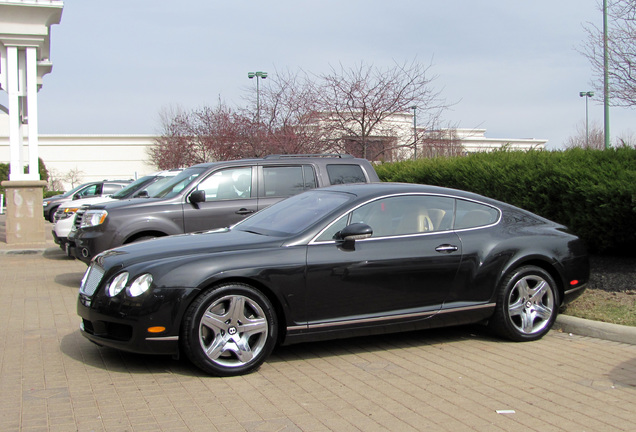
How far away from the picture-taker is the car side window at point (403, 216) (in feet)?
20.2

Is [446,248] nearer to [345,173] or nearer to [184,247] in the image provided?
[184,247]

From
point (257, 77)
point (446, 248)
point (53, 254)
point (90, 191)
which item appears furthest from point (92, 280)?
point (257, 77)

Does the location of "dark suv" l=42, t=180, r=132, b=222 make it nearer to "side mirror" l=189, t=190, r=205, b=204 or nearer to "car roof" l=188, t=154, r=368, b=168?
"car roof" l=188, t=154, r=368, b=168

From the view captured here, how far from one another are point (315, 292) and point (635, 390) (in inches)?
102

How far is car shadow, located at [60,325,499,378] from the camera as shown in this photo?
564 cm

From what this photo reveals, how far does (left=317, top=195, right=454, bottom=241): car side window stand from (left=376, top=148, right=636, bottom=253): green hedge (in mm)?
3015

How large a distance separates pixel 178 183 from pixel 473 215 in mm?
5144

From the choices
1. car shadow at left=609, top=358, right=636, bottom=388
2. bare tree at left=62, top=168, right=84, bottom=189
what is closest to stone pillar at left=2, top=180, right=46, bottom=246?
car shadow at left=609, top=358, right=636, bottom=388

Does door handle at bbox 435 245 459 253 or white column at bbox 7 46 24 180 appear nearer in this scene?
door handle at bbox 435 245 459 253

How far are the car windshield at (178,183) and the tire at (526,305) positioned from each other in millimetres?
5266

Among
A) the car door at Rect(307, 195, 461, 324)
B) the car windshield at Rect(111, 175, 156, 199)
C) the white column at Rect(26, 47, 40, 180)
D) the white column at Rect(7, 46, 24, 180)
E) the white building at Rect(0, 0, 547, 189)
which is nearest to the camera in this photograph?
the car door at Rect(307, 195, 461, 324)

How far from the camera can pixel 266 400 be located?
4.82 metres

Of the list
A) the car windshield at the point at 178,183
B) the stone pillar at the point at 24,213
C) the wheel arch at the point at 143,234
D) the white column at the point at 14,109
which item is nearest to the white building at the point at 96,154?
the white column at the point at 14,109

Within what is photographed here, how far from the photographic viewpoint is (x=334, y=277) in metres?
5.73
